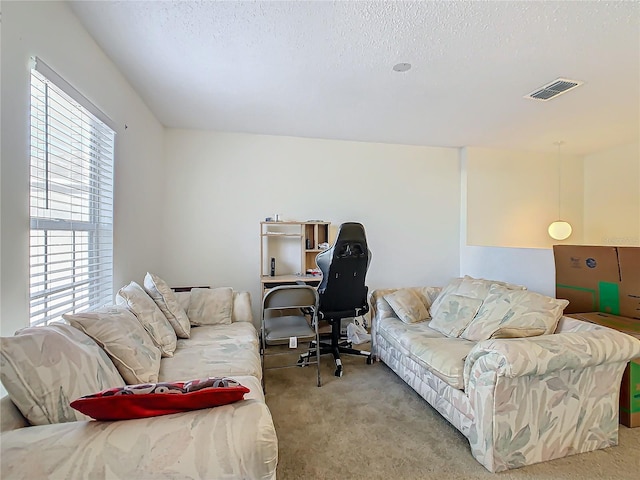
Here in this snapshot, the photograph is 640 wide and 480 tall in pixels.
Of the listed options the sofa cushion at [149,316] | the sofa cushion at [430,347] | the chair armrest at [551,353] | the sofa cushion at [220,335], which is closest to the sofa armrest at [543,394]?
the chair armrest at [551,353]

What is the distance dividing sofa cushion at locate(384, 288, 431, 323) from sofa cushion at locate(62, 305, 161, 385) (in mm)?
1987

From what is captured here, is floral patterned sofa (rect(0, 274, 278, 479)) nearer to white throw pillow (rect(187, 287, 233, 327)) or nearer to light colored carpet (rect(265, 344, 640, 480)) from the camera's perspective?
light colored carpet (rect(265, 344, 640, 480))

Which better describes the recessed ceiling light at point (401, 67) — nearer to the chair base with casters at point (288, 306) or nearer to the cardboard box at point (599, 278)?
the chair base with casters at point (288, 306)

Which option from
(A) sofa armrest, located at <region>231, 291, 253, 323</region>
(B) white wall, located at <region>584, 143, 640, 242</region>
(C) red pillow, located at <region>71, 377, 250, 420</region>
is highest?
(B) white wall, located at <region>584, 143, 640, 242</region>

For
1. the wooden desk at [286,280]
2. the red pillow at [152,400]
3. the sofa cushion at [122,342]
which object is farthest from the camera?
the wooden desk at [286,280]

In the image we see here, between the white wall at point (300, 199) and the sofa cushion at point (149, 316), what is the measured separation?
168cm

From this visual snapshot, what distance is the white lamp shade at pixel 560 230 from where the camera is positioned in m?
4.39

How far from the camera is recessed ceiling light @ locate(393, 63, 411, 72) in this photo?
7.26 ft

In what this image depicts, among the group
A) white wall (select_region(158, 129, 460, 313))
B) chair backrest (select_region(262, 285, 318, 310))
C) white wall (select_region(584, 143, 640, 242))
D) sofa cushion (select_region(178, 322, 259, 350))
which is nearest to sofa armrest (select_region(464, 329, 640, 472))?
chair backrest (select_region(262, 285, 318, 310))

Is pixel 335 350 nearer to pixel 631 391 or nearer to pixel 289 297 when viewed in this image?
pixel 289 297

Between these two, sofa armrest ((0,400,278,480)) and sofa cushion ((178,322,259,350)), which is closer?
sofa armrest ((0,400,278,480))

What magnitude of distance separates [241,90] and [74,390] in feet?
7.82

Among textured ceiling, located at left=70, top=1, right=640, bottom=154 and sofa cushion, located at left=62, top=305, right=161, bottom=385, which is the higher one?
textured ceiling, located at left=70, top=1, right=640, bottom=154

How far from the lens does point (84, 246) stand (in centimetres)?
201
